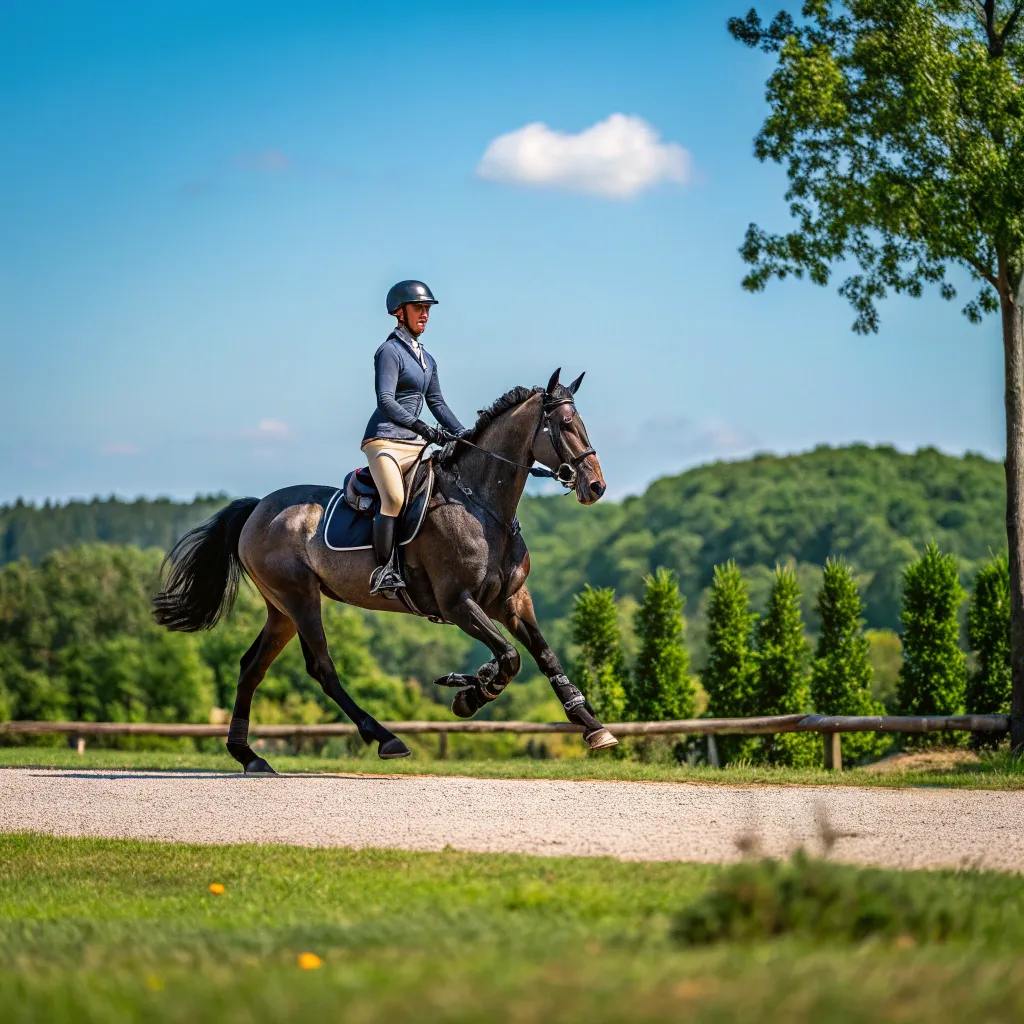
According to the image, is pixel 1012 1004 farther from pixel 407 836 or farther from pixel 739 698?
pixel 739 698

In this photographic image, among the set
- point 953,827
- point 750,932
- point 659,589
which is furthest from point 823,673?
point 750,932

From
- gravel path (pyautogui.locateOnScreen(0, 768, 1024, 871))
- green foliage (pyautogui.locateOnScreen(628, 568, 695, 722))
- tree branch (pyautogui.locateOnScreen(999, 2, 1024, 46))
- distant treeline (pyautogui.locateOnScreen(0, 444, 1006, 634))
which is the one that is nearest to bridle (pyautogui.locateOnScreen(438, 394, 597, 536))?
gravel path (pyautogui.locateOnScreen(0, 768, 1024, 871))

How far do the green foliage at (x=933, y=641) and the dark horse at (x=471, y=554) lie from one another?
365 inches

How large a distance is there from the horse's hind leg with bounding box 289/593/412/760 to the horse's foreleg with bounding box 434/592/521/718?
0.94 metres

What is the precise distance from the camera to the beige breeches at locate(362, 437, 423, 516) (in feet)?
38.2

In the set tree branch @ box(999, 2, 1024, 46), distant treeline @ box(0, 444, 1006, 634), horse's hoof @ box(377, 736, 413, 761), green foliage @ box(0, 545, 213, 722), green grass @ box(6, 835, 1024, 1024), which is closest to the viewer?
green grass @ box(6, 835, 1024, 1024)

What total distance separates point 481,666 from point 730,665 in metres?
10.0

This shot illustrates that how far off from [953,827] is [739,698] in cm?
1209

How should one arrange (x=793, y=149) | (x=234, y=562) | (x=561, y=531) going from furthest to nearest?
(x=561, y=531) < (x=793, y=149) < (x=234, y=562)

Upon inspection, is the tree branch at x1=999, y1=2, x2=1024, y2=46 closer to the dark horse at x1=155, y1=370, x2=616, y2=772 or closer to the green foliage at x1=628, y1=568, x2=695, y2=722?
the dark horse at x1=155, y1=370, x2=616, y2=772

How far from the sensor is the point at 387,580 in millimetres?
11617

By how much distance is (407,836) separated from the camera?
8.58 meters

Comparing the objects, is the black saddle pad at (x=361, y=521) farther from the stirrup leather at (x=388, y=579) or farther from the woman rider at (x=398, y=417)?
the stirrup leather at (x=388, y=579)

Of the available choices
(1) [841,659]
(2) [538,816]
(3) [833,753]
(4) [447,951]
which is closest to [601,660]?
(1) [841,659]
